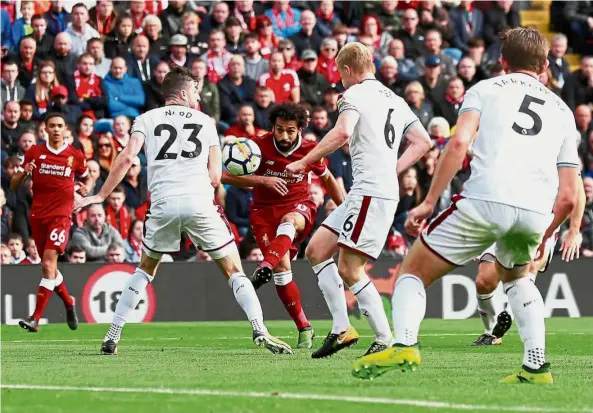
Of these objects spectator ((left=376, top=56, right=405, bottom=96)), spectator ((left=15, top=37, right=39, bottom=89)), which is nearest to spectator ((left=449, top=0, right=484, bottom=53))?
spectator ((left=376, top=56, right=405, bottom=96))

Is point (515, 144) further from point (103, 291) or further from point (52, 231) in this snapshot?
point (103, 291)

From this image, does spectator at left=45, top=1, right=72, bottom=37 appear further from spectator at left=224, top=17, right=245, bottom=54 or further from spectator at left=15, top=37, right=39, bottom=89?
spectator at left=224, top=17, right=245, bottom=54

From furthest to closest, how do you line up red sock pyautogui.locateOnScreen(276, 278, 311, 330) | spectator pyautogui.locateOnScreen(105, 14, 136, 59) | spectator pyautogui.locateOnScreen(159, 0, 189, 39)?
1. spectator pyautogui.locateOnScreen(159, 0, 189, 39)
2. spectator pyautogui.locateOnScreen(105, 14, 136, 59)
3. red sock pyautogui.locateOnScreen(276, 278, 311, 330)

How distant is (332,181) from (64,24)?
10.1 metres

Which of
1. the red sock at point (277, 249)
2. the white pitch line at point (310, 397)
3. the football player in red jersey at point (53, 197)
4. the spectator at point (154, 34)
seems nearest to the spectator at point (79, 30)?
the spectator at point (154, 34)

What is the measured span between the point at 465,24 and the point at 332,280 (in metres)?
13.3

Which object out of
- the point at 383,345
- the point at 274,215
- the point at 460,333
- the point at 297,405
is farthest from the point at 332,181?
the point at 297,405

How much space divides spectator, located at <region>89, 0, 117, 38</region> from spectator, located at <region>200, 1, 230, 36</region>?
5.00 feet

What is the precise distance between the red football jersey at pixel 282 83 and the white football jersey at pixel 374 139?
1050 centimetres

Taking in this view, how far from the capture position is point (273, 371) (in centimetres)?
871

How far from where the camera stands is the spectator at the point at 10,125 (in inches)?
726

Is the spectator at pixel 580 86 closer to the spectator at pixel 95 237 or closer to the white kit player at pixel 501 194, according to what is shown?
the spectator at pixel 95 237

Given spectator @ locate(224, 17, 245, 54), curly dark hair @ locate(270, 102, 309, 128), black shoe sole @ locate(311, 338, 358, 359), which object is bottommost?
black shoe sole @ locate(311, 338, 358, 359)

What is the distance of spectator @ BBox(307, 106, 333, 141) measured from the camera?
1947cm
